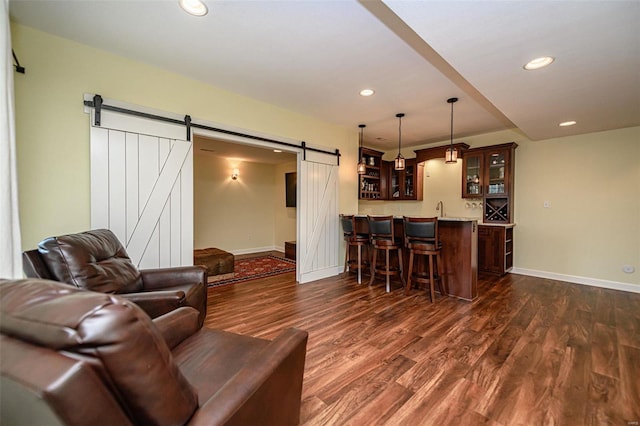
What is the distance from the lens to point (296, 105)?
381cm

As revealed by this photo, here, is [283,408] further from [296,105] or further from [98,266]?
[296,105]

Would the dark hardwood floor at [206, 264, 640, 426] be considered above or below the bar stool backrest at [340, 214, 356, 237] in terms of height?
below

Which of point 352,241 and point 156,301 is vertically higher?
point 352,241

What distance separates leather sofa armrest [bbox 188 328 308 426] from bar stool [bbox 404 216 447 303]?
259 cm

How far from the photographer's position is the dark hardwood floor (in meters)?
1.61

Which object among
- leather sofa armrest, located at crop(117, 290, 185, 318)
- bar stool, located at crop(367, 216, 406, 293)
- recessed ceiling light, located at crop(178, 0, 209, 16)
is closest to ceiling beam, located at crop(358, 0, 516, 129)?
recessed ceiling light, located at crop(178, 0, 209, 16)

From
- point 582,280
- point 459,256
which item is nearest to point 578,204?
point 582,280

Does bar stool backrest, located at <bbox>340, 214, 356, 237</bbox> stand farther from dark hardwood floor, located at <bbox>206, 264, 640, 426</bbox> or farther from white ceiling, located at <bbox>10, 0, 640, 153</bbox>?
white ceiling, located at <bbox>10, 0, 640, 153</bbox>

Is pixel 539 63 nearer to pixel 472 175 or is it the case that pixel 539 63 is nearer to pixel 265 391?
pixel 265 391

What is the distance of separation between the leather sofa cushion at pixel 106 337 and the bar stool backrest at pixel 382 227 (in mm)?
3406

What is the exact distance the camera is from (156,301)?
181cm

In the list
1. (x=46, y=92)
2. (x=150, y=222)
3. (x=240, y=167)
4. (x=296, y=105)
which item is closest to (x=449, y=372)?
(x=150, y=222)

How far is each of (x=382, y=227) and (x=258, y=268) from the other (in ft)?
8.56

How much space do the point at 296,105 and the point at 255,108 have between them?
56 centimetres
